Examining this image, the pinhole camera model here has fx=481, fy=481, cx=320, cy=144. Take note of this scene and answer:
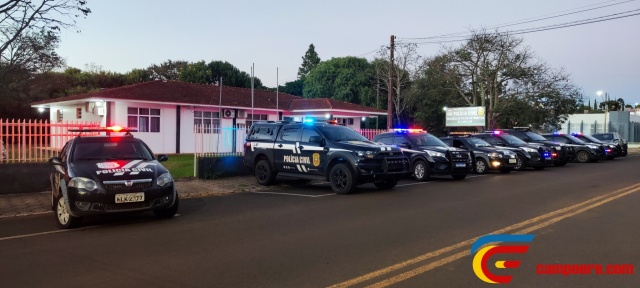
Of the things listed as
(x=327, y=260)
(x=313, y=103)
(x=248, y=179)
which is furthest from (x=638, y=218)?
(x=313, y=103)

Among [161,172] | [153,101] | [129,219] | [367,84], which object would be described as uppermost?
[367,84]

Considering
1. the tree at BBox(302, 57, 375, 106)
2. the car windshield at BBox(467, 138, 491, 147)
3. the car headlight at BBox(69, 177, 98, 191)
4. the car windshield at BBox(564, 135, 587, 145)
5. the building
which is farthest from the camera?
the tree at BBox(302, 57, 375, 106)

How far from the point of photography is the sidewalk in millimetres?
9906

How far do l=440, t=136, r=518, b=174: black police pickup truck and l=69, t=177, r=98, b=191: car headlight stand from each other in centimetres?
1373

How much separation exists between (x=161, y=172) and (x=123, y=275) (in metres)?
3.53

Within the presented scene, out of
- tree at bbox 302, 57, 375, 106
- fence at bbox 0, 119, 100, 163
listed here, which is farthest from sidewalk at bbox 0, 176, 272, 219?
tree at bbox 302, 57, 375, 106

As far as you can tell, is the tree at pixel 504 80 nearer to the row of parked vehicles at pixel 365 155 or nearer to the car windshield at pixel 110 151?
the row of parked vehicles at pixel 365 155

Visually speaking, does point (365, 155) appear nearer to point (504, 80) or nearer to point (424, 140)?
point (424, 140)

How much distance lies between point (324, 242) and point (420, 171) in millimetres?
9470

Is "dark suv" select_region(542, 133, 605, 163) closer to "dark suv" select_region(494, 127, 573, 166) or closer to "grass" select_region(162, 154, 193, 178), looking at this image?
"dark suv" select_region(494, 127, 573, 166)

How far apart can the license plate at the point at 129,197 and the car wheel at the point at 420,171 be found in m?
9.80

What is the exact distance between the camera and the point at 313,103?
108 feet

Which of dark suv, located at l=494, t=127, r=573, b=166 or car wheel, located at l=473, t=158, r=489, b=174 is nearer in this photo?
car wheel, located at l=473, t=158, r=489, b=174

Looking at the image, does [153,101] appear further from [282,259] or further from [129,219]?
[282,259]
